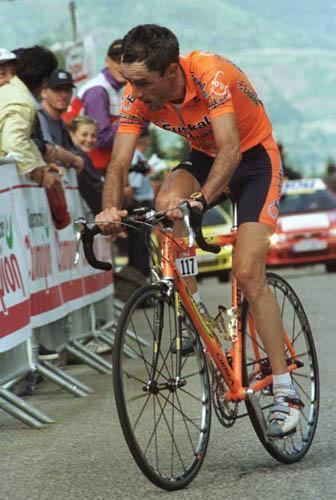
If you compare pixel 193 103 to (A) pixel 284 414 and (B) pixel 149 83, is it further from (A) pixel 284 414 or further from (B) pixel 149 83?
(A) pixel 284 414

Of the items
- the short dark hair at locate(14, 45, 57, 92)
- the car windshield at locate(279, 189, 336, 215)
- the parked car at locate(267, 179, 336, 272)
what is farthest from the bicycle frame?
the car windshield at locate(279, 189, 336, 215)

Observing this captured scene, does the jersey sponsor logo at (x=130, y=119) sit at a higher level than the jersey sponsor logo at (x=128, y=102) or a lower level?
lower

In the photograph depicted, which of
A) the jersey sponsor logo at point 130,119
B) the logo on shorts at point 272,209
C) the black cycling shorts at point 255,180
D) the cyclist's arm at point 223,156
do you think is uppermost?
the jersey sponsor logo at point 130,119

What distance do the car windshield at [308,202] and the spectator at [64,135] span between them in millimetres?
13577

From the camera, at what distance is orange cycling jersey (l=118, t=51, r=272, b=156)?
579cm

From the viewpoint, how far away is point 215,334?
591 cm

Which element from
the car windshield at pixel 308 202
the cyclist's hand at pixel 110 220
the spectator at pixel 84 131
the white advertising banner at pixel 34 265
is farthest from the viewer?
the car windshield at pixel 308 202

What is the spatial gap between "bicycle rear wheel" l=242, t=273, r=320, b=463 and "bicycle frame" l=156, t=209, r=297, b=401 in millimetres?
34

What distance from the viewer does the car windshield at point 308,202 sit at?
2455 cm

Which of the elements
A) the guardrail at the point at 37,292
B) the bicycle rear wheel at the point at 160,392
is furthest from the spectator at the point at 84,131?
the bicycle rear wheel at the point at 160,392

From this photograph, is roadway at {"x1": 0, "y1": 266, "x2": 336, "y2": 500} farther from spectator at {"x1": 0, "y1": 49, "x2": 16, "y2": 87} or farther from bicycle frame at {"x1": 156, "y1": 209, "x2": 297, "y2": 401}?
spectator at {"x1": 0, "y1": 49, "x2": 16, "y2": 87}

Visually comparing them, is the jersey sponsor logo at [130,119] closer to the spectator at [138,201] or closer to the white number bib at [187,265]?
the white number bib at [187,265]

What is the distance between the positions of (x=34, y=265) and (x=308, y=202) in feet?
53.6

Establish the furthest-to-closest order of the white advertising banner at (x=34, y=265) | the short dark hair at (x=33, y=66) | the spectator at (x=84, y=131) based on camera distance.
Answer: the spectator at (x=84, y=131)
the short dark hair at (x=33, y=66)
the white advertising banner at (x=34, y=265)
